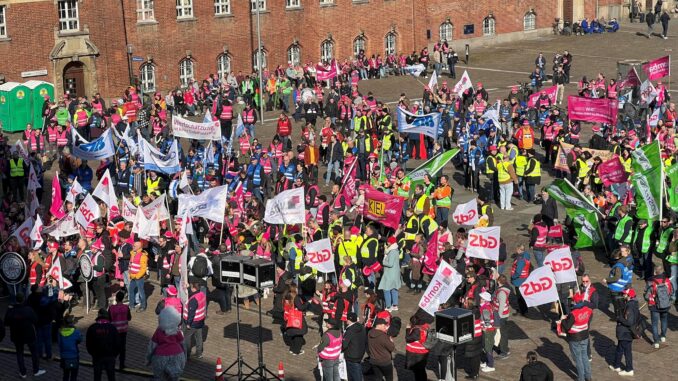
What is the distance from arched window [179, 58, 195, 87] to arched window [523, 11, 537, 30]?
20.8 m

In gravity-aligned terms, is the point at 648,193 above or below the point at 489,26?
below

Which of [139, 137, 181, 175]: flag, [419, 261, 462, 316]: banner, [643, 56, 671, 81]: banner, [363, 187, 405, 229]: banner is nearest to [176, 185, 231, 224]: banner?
[363, 187, 405, 229]: banner

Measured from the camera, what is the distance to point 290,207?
91.1 ft

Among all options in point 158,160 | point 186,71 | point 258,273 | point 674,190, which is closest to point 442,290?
point 258,273

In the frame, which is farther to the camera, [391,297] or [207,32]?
[207,32]

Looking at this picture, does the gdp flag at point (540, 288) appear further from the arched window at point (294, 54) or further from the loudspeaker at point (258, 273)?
the arched window at point (294, 54)

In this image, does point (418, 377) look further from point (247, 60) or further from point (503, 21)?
point (503, 21)

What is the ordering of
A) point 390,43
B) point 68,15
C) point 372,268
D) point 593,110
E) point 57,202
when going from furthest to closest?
point 390,43 → point 68,15 → point 593,110 → point 57,202 → point 372,268

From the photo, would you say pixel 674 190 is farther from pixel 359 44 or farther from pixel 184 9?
pixel 359 44

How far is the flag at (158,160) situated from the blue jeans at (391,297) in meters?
9.86

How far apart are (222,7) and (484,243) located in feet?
112

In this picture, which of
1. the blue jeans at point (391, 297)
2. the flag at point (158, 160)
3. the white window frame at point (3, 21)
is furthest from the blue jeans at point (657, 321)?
the white window frame at point (3, 21)

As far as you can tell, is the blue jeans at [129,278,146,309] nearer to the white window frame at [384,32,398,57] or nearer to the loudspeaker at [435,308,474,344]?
the loudspeaker at [435,308,474,344]

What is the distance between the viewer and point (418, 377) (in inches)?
827
